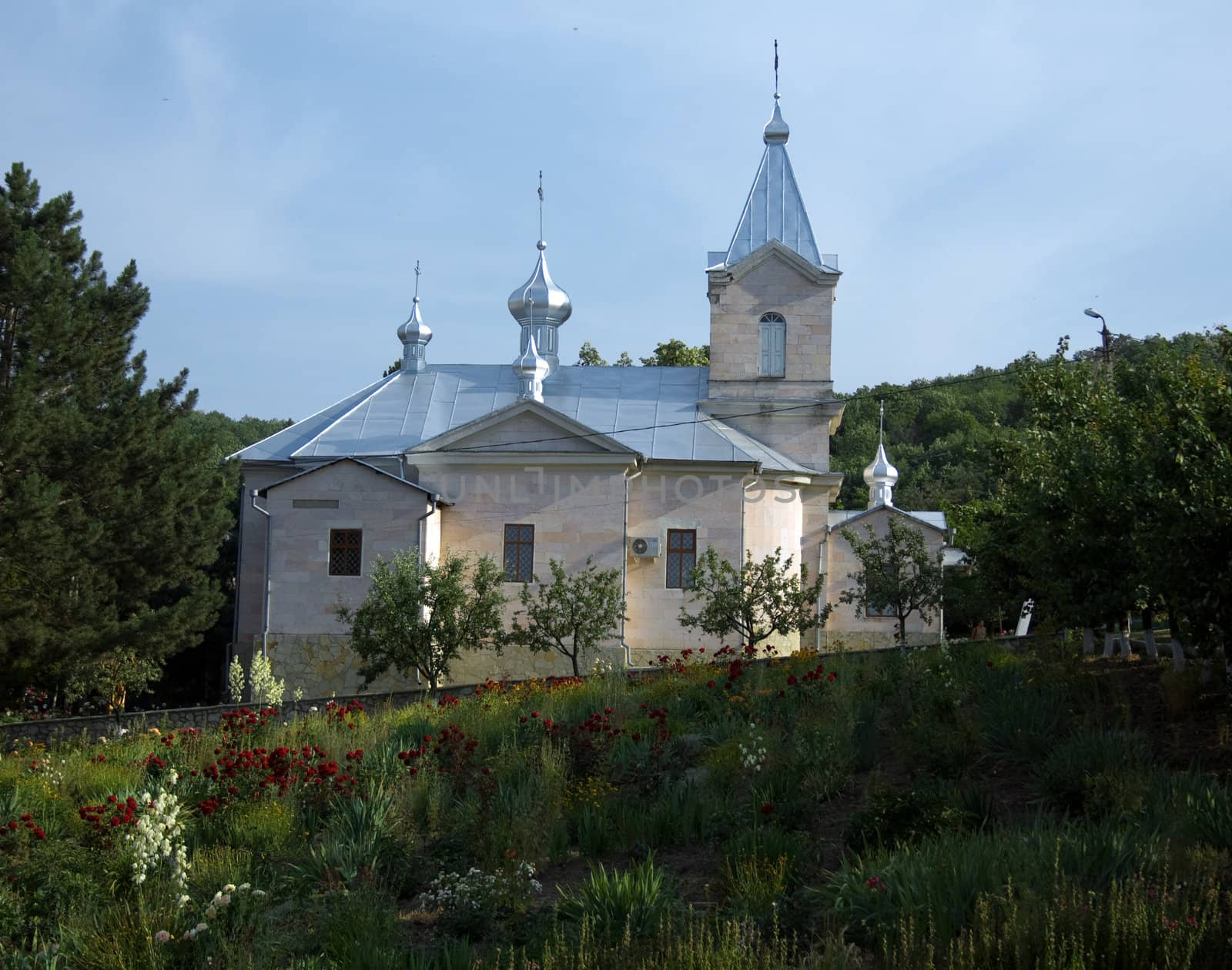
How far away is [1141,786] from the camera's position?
350 inches

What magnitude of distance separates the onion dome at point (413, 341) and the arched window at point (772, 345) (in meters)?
9.38

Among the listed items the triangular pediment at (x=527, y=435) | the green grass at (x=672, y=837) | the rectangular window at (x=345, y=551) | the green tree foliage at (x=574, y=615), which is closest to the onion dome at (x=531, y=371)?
the triangular pediment at (x=527, y=435)

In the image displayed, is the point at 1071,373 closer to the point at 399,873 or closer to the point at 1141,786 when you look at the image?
the point at 1141,786

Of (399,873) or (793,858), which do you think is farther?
(399,873)

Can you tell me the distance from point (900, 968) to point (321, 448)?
24.0 meters

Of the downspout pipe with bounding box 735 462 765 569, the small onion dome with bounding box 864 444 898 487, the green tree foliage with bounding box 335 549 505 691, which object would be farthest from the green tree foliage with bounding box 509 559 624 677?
the small onion dome with bounding box 864 444 898 487

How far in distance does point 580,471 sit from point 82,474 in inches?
408

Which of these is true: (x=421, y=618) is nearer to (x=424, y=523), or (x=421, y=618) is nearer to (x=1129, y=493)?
(x=424, y=523)

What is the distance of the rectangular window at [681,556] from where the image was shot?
27.4 meters

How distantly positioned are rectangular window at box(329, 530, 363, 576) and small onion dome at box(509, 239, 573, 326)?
34.2 ft

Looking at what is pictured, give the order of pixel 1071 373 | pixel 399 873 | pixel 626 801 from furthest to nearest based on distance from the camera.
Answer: pixel 1071 373 → pixel 626 801 → pixel 399 873

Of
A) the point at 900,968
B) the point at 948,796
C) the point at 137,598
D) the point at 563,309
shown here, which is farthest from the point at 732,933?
the point at 563,309

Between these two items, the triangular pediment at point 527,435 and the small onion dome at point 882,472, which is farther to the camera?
the small onion dome at point 882,472

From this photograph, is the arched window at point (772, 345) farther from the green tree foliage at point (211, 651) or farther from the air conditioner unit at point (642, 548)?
the green tree foliage at point (211, 651)
